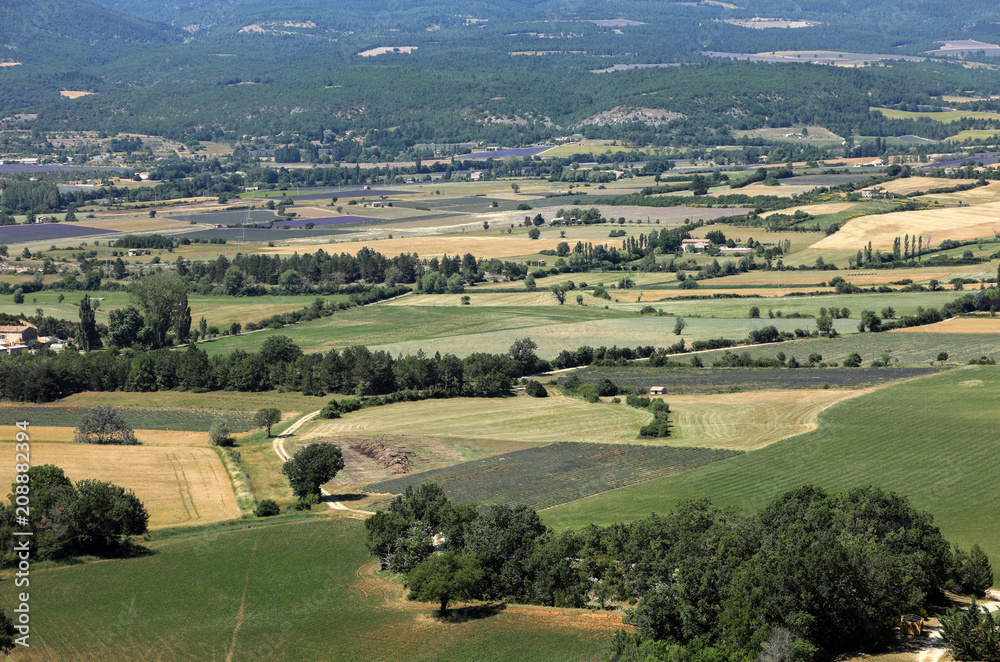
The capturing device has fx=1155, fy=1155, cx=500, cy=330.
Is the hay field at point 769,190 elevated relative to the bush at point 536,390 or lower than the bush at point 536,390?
elevated

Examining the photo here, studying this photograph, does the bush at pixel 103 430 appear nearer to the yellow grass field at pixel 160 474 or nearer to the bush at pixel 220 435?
the yellow grass field at pixel 160 474

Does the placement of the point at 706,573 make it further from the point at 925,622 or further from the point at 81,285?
the point at 81,285

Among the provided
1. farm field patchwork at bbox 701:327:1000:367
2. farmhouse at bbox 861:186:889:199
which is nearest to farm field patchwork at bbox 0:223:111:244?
farm field patchwork at bbox 701:327:1000:367

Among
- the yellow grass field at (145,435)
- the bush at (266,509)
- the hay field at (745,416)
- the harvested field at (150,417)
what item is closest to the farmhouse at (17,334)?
the harvested field at (150,417)

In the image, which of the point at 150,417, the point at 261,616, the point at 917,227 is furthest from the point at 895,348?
the point at 917,227

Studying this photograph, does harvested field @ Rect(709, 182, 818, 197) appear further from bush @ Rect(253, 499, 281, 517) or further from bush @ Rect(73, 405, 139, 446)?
bush @ Rect(253, 499, 281, 517)

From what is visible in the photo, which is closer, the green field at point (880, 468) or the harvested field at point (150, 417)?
the green field at point (880, 468)

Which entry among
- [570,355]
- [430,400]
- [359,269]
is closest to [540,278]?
[359,269]
